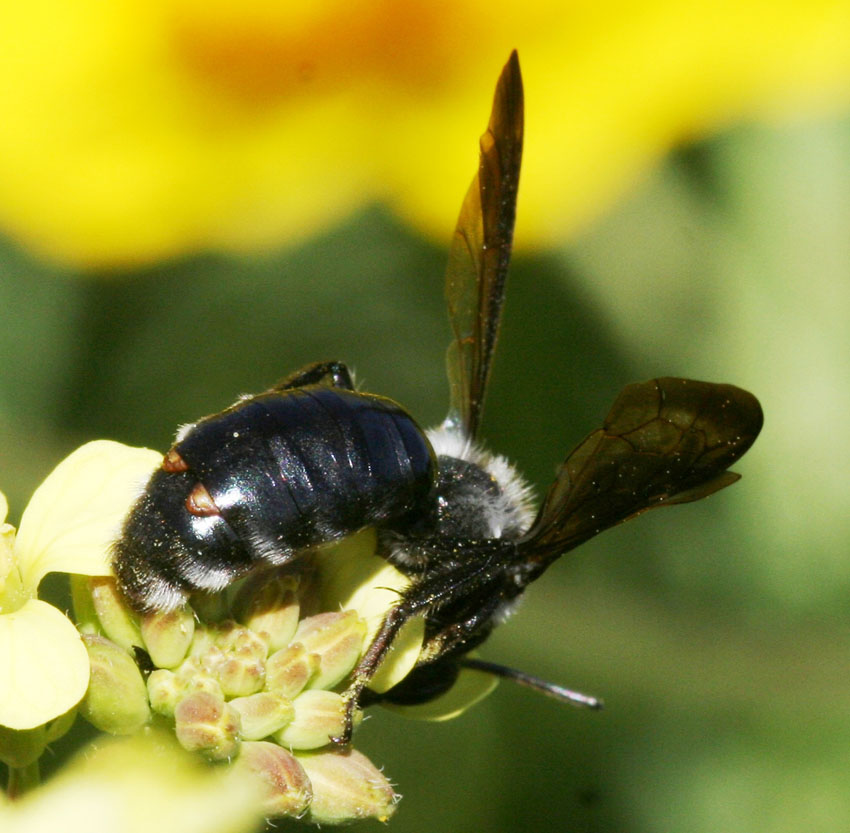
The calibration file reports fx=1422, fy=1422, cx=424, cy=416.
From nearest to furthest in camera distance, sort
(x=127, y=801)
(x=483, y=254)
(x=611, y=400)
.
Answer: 1. (x=127, y=801)
2. (x=483, y=254)
3. (x=611, y=400)

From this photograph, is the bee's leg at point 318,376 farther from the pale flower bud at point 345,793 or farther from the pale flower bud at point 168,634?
the pale flower bud at point 345,793

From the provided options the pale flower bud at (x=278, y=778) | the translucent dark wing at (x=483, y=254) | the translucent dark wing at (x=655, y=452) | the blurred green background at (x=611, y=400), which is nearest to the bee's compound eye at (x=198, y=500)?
the pale flower bud at (x=278, y=778)

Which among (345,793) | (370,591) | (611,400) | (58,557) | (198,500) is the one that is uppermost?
(198,500)

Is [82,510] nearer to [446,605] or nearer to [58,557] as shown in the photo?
[58,557]

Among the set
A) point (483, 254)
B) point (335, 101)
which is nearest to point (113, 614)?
point (483, 254)

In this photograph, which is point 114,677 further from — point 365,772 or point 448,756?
point 448,756

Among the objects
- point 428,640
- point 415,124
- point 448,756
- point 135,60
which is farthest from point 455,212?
point 428,640
